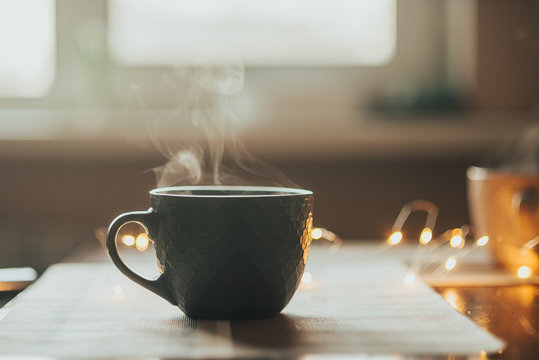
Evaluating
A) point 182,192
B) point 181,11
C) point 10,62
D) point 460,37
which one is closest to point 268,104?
point 181,11

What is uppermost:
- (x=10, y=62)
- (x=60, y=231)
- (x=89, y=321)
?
(x=10, y=62)

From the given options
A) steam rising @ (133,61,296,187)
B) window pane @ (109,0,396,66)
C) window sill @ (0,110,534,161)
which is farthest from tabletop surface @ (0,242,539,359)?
window pane @ (109,0,396,66)

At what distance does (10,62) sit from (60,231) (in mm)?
621

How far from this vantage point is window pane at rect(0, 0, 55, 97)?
208 cm

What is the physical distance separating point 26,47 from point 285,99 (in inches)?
31.8

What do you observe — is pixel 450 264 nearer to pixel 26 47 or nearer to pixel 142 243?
pixel 142 243

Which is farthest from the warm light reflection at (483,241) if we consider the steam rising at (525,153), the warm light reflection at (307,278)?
the steam rising at (525,153)

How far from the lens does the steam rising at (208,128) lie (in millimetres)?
1717

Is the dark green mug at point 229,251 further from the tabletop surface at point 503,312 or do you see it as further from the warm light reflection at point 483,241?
the warm light reflection at point 483,241

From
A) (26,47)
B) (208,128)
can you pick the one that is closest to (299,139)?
(208,128)

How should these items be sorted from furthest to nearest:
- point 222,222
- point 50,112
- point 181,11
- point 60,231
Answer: point 181,11 → point 50,112 → point 60,231 → point 222,222

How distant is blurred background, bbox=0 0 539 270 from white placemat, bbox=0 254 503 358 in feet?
3.63

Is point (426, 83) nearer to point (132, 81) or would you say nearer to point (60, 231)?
point (132, 81)

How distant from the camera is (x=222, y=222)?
0.50m
